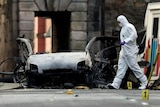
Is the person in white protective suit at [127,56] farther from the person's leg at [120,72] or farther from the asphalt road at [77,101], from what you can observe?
the asphalt road at [77,101]

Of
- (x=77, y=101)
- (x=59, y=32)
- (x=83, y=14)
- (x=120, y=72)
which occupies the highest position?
(x=83, y=14)

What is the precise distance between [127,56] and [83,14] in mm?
6285

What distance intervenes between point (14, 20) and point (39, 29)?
57.9 feet

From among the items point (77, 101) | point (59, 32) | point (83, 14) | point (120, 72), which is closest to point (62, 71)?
point (120, 72)

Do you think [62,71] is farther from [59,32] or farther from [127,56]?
[59,32]

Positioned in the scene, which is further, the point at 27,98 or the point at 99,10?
the point at 99,10

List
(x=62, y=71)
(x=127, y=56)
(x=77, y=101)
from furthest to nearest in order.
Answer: (x=127, y=56), (x=62, y=71), (x=77, y=101)

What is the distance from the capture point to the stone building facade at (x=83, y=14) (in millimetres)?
16141

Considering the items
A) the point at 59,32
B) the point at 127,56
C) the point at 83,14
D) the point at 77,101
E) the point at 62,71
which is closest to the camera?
the point at 77,101

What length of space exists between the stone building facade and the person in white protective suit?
6.00 metres

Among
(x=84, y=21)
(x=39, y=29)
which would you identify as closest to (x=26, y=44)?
(x=84, y=21)

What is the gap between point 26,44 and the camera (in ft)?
35.4

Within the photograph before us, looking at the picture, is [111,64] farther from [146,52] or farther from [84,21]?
[84,21]

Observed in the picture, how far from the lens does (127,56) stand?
1006cm
